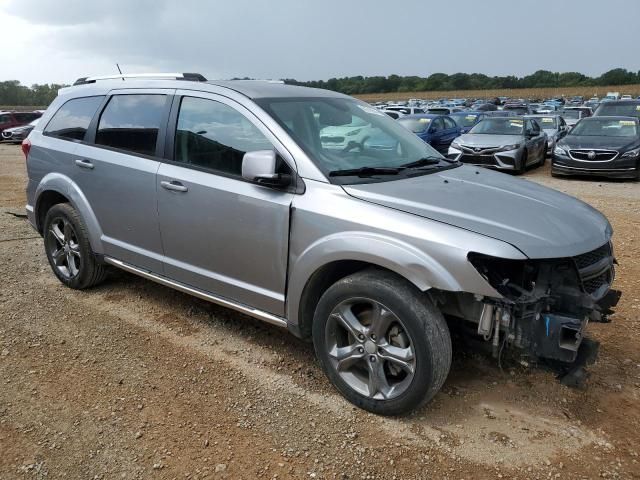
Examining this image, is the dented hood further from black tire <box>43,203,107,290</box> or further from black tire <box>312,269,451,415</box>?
black tire <box>43,203,107,290</box>

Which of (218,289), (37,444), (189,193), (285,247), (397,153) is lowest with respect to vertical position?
(37,444)

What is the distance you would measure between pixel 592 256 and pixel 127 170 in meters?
3.14

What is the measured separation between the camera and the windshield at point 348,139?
3193mm

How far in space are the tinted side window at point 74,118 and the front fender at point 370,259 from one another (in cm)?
251

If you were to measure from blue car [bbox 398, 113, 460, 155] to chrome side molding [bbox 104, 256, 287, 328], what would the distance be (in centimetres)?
1192

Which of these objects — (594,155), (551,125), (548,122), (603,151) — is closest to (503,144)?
(594,155)

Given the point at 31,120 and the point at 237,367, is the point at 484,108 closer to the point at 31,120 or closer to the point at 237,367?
the point at 31,120

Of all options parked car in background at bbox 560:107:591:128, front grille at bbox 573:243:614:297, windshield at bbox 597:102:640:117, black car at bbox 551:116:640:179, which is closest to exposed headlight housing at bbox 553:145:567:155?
black car at bbox 551:116:640:179

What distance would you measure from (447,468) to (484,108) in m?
32.7

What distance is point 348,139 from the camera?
348 cm

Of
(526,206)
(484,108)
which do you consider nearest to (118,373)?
(526,206)

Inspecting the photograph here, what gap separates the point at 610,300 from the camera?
118 inches

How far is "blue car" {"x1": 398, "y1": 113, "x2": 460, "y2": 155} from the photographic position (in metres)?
15.1

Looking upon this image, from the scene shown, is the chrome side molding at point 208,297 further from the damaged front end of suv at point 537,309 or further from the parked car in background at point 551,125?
the parked car in background at point 551,125
